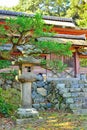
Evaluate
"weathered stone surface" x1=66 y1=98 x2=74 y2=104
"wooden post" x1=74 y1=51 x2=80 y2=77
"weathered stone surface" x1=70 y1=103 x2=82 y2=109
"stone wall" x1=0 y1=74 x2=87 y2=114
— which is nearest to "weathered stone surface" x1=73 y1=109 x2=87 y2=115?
"stone wall" x1=0 y1=74 x2=87 y2=114

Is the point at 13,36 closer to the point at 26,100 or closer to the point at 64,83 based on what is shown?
the point at 26,100

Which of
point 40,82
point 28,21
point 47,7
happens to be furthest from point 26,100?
point 47,7

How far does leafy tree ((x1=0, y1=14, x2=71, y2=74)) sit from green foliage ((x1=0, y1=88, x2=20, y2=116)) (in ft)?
5.85

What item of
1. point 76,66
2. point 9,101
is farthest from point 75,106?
point 76,66

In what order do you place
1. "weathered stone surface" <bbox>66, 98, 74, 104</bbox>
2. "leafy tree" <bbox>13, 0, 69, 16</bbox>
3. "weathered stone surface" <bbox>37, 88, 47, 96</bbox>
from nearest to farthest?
"weathered stone surface" <bbox>66, 98, 74, 104</bbox>, "weathered stone surface" <bbox>37, 88, 47, 96</bbox>, "leafy tree" <bbox>13, 0, 69, 16</bbox>

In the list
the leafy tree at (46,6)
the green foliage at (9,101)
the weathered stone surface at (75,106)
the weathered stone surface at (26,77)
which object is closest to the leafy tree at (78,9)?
the leafy tree at (46,6)

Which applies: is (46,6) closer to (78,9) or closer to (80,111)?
(78,9)

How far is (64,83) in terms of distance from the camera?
12.1 m

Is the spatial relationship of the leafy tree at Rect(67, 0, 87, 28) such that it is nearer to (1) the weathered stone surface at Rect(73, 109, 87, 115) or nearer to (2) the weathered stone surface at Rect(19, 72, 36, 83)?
(1) the weathered stone surface at Rect(73, 109, 87, 115)

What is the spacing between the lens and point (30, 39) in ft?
28.6

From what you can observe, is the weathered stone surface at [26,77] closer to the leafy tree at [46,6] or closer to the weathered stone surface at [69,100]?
the weathered stone surface at [69,100]

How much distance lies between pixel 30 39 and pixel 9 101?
9.53ft

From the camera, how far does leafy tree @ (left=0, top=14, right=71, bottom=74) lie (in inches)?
289

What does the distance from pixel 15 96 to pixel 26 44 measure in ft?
10.4
